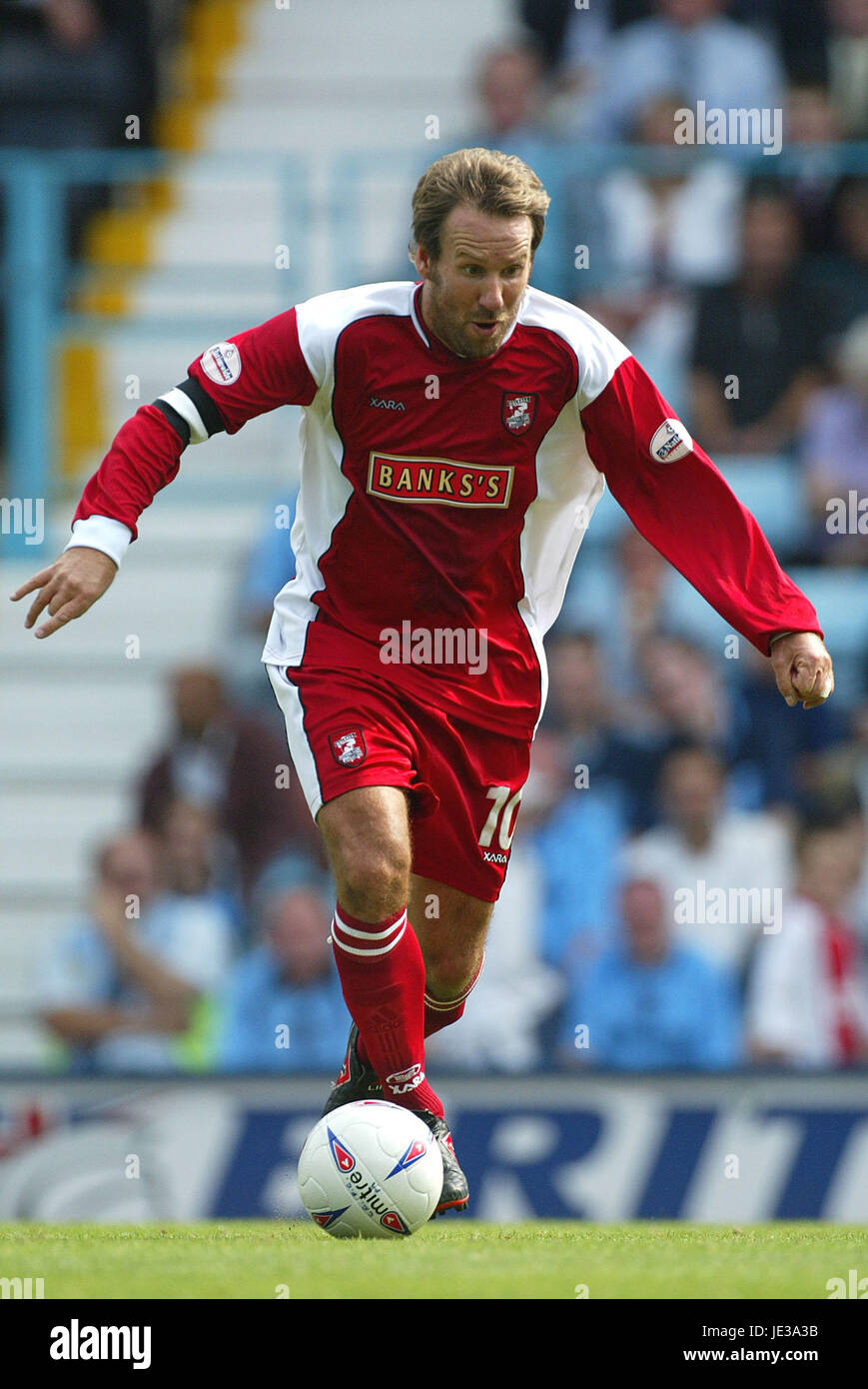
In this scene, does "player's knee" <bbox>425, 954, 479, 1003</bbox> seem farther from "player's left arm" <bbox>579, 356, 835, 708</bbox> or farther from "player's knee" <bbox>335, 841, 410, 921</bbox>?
"player's left arm" <bbox>579, 356, 835, 708</bbox>

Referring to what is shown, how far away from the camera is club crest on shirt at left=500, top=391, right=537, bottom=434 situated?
17.3ft

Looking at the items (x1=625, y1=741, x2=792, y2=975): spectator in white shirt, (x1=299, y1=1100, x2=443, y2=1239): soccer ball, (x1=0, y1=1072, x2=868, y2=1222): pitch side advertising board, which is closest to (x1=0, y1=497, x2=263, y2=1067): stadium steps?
(x1=0, y1=1072, x2=868, y2=1222): pitch side advertising board

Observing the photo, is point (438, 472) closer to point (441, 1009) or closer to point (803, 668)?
point (803, 668)

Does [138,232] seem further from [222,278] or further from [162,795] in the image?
[162,795]

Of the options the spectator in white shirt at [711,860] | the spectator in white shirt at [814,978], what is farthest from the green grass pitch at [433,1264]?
the spectator in white shirt at [711,860]

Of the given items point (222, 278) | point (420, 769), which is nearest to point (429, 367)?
point (420, 769)

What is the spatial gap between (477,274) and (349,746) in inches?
46.8

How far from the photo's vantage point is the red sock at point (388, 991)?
509cm

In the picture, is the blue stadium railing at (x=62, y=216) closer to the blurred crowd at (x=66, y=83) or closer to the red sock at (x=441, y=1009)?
the blurred crowd at (x=66, y=83)

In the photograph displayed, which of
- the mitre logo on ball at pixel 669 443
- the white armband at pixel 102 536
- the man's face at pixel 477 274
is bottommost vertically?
the white armband at pixel 102 536

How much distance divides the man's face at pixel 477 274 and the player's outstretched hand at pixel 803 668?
1.05m

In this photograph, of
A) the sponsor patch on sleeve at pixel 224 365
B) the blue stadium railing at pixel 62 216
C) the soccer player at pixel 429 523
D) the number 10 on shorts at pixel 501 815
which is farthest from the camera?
the blue stadium railing at pixel 62 216

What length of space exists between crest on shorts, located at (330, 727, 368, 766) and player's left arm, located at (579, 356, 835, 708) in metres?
0.95

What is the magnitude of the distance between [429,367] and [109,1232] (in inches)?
107
